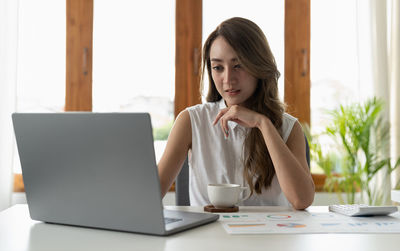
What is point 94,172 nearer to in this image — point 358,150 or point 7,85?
point 7,85

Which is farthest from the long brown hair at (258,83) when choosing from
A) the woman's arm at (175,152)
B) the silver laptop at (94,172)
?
the silver laptop at (94,172)

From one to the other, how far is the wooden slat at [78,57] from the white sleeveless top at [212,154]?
1.78 meters

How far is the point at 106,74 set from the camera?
3.38 m

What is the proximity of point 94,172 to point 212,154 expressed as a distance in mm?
818

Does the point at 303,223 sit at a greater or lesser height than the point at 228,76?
lesser

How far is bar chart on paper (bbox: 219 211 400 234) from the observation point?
1.01 m

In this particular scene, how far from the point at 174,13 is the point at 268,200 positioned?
2182 mm

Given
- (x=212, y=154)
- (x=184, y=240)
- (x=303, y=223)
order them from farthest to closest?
1. (x=212, y=154)
2. (x=303, y=223)
3. (x=184, y=240)

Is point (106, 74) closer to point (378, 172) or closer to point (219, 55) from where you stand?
point (219, 55)

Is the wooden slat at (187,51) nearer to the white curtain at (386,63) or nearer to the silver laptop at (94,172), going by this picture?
the white curtain at (386,63)

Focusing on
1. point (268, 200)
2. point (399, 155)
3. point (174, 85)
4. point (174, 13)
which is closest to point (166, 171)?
point (268, 200)

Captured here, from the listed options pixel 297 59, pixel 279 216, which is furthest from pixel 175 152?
pixel 297 59

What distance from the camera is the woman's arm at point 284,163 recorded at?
139 centimetres

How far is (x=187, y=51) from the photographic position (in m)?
3.41
